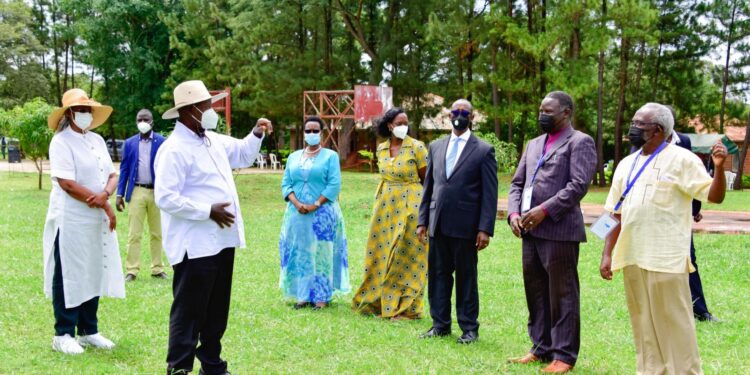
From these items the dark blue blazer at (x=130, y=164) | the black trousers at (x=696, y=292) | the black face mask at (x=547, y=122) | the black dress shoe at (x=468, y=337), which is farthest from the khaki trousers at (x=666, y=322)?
the dark blue blazer at (x=130, y=164)

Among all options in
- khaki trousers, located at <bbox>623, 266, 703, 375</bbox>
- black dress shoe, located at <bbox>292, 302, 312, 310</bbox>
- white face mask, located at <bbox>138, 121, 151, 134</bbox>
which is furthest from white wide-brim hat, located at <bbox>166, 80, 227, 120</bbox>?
white face mask, located at <bbox>138, 121, 151, 134</bbox>

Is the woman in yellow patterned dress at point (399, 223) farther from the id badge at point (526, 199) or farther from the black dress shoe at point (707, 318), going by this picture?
the black dress shoe at point (707, 318)

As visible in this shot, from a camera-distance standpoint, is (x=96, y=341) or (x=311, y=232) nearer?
(x=96, y=341)

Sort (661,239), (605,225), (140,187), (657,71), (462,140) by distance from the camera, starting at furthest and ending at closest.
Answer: (657,71) → (140,187) → (462,140) → (605,225) → (661,239)

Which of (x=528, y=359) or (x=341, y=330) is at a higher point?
A: (x=528, y=359)

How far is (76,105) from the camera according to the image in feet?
19.3

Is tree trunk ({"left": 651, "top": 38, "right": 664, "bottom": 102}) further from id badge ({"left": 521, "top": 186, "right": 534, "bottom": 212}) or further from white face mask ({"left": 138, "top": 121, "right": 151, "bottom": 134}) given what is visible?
id badge ({"left": 521, "top": 186, "right": 534, "bottom": 212})

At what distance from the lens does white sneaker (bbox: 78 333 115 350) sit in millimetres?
5992

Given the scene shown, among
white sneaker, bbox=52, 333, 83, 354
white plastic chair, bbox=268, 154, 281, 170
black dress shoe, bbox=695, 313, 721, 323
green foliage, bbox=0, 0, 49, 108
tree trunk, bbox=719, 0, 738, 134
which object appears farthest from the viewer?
green foliage, bbox=0, 0, 49, 108

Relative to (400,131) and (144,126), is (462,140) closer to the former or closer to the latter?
(400,131)

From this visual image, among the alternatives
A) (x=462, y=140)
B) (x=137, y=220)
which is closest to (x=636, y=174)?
(x=462, y=140)

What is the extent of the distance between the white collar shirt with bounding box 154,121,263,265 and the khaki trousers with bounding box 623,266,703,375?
2.65m

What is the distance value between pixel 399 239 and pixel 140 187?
12.4 feet

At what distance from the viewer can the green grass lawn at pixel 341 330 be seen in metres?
5.54
